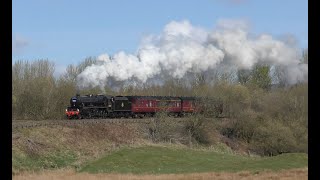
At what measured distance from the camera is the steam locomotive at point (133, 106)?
48.2 m

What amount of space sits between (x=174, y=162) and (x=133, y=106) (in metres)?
19.5

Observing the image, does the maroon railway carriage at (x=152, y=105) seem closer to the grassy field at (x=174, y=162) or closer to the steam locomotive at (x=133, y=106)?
the steam locomotive at (x=133, y=106)

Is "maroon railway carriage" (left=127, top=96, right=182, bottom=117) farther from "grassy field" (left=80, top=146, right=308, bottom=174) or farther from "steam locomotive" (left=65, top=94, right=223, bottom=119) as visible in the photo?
"grassy field" (left=80, top=146, right=308, bottom=174)

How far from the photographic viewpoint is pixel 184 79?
63875 mm

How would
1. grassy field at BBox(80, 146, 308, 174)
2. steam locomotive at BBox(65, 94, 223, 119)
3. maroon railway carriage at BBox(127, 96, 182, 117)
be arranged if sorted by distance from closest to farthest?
grassy field at BBox(80, 146, 308, 174) < steam locomotive at BBox(65, 94, 223, 119) < maroon railway carriage at BBox(127, 96, 182, 117)

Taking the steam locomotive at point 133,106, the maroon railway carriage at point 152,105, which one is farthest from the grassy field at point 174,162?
the maroon railway carriage at point 152,105

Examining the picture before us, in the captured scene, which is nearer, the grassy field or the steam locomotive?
the grassy field

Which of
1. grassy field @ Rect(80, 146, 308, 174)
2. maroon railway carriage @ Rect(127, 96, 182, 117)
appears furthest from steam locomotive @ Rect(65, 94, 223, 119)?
grassy field @ Rect(80, 146, 308, 174)

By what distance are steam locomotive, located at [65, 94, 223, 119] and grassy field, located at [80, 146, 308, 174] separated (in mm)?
12488

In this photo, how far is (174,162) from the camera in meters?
32.6

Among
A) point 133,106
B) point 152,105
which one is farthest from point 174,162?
point 133,106

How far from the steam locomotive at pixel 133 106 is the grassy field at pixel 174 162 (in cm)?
1249

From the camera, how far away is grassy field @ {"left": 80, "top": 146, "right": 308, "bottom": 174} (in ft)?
84.6
